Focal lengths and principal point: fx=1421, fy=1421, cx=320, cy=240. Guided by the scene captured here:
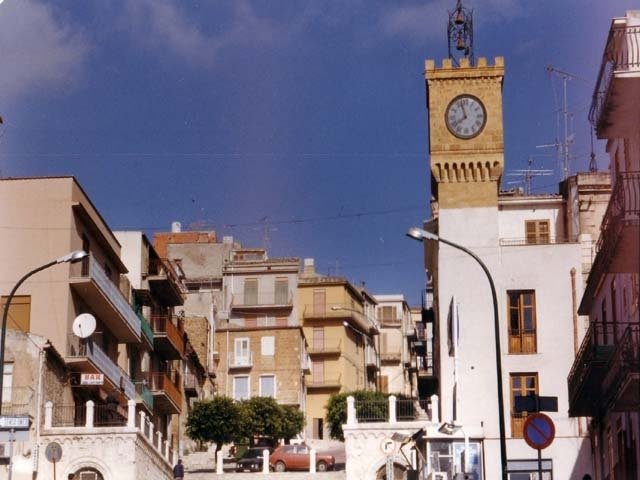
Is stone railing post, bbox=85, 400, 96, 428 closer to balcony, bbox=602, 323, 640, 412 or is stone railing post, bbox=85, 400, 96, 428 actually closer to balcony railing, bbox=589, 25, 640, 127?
balcony, bbox=602, 323, 640, 412

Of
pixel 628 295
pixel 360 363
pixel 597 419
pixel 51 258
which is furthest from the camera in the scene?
pixel 360 363

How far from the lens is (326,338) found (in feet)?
349

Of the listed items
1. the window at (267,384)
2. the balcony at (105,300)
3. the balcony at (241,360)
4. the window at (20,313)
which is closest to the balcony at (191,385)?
the window at (267,384)

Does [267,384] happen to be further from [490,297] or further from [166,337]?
[490,297]

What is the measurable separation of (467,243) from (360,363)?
181ft

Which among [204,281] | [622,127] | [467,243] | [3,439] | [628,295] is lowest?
[3,439]

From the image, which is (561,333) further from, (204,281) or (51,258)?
(204,281)

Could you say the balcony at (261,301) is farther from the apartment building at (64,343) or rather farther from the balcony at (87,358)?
the balcony at (87,358)

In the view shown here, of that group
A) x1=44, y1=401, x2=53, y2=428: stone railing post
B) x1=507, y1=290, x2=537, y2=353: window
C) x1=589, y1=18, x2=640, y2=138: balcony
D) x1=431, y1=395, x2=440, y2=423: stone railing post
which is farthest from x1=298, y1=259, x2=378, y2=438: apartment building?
x1=589, y1=18, x2=640, y2=138: balcony

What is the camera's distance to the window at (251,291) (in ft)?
337

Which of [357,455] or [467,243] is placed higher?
[467,243]

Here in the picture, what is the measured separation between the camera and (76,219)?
53.9 metres

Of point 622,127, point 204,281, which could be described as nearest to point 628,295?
point 622,127

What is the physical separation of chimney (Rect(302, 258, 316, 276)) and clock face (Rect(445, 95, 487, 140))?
5365 centimetres
